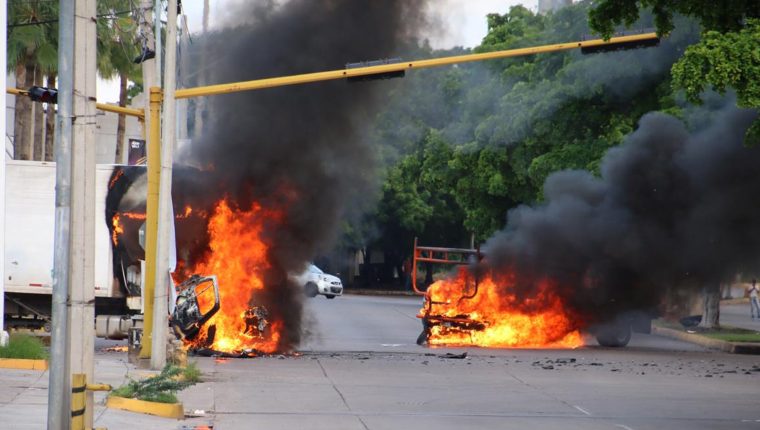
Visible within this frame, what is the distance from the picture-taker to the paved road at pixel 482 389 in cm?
1343

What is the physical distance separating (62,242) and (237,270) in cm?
1366

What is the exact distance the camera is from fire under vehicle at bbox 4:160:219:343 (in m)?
22.1

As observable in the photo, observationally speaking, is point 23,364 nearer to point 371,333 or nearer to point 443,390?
point 443,390

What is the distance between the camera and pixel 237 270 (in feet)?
75.5

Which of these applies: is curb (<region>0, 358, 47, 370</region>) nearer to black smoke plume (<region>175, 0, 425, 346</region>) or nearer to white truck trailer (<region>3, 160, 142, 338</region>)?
white truck trailer (<region>3, 160, 142, 338</region>)

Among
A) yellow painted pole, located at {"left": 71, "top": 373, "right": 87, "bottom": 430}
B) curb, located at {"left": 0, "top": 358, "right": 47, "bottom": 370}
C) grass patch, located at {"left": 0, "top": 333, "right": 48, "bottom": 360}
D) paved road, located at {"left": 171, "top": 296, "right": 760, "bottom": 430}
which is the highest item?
yellow painted pole, located at {"left": 71, "top": 373, "right": 87, "bottom": 430}

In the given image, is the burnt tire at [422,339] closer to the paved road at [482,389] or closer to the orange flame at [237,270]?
the paved road at [482,389]

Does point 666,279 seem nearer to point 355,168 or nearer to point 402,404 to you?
point 355,168

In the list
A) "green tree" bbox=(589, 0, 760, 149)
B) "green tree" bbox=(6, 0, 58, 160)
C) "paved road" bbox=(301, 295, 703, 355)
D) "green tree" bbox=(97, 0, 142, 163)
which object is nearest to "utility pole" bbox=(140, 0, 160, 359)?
"paved road" bbox=(301, 295, 703, 355)

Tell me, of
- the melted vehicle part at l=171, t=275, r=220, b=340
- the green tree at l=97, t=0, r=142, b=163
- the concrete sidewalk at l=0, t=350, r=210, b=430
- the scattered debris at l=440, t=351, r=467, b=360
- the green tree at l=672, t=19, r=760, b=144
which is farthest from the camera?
the green tree at l=97, t=0, r=142, b=163

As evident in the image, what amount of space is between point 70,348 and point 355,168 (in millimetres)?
15422

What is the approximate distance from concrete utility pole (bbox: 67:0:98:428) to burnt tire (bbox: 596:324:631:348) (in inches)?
697

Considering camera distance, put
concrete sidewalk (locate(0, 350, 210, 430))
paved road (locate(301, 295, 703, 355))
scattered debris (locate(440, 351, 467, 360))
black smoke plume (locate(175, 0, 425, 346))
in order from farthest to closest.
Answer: paved road (locate(301, 295, 703, 355))
black smoke plume (locate(175, 0, 425, 346))
scattered debris (locate(440, 351, 467, 360))
concrete sidewalk (locate(0, 350, 210, 430))

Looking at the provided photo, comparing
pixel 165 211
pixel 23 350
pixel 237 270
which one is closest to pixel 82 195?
pixel 165 211
